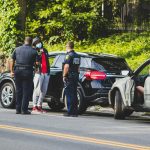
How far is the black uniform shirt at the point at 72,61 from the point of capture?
57.9 feet

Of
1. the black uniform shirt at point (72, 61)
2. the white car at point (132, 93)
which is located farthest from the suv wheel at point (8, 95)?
the white car at point (132, 93)

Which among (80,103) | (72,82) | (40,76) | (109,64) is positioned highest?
(109,64)

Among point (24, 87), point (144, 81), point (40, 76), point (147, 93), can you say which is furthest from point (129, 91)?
point (40, 76)

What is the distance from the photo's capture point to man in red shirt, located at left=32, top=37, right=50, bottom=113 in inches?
731

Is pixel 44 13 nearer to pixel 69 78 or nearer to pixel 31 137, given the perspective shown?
pixel 69 78

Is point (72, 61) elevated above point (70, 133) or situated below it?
above

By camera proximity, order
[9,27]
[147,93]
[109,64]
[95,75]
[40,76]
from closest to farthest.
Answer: [147,93]
[95,75]
[40,76]
[109,64]
[9,27]

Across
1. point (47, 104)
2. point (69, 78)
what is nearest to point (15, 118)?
point (69, 78)

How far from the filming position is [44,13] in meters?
34.2

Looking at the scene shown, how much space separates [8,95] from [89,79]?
2.70m

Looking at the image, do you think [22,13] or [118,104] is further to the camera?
[22,13]

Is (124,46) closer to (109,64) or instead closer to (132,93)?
(109,64)

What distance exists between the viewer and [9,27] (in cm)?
3266

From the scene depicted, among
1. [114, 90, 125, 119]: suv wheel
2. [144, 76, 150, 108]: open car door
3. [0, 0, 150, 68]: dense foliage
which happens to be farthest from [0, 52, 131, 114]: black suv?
[0, 0, 150, 68]: dense foliage
